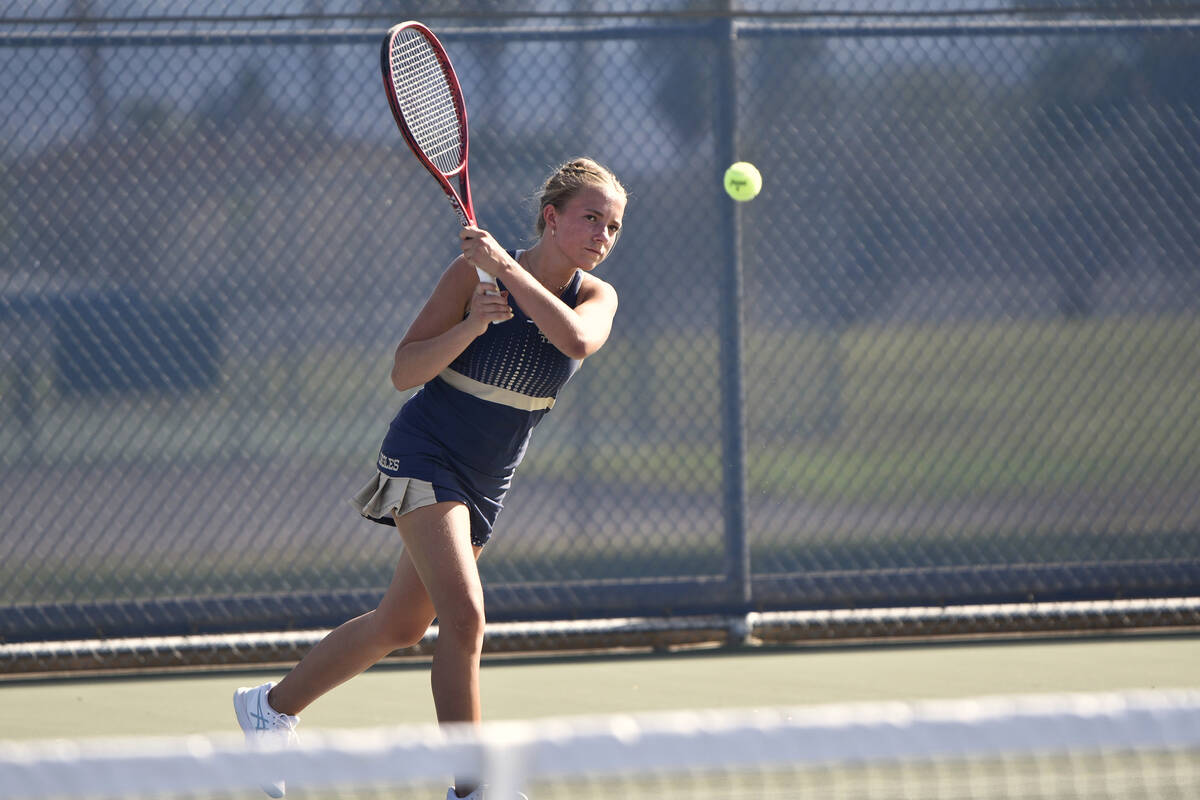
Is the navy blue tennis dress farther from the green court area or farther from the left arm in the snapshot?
the green court area

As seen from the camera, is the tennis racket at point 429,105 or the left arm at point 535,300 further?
the tennis racket at point 429,105

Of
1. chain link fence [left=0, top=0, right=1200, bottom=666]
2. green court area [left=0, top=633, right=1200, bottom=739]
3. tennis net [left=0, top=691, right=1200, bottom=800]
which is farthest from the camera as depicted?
chain link fence [left=0, top=0, right=1200, bottom=666]

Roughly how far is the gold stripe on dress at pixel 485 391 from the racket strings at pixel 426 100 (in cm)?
51

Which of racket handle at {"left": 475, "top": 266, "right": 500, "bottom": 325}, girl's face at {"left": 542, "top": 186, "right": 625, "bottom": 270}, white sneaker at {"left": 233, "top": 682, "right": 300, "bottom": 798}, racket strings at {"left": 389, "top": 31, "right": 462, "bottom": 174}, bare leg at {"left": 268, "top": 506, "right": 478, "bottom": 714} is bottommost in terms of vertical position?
white sneaker at {"left": 233, "top": 682, "right": 300, "bottom": 798}

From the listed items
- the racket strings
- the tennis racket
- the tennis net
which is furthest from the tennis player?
the tennis net

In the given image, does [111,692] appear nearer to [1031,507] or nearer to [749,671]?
[749,671]

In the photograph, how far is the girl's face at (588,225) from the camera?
2635 millimetres

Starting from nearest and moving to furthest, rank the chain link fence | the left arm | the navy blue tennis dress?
the left arm → the navy blue tennis dress → the chain link fence

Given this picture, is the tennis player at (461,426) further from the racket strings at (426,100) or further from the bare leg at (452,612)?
the racket strings at (426,100)

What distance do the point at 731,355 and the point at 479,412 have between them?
60.5 inches

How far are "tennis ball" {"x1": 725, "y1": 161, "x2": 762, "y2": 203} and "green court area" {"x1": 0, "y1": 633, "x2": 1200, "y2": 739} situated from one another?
4.59 ft

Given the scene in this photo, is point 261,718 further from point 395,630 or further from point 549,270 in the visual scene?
point 549,270

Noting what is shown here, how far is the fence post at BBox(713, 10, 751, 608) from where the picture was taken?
3.96m

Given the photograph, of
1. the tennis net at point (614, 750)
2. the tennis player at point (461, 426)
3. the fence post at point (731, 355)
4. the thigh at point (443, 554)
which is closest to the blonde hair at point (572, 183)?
the tennis player at point (461, 426)
